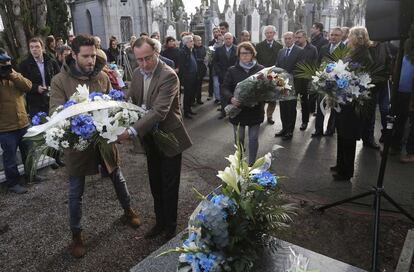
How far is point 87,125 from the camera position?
2646mm

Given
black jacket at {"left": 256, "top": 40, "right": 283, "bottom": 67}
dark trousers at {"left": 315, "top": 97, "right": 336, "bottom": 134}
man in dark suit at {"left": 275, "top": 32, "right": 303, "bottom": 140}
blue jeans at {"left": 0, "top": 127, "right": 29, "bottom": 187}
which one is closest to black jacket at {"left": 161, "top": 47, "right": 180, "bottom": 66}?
black jacket at {"left": 256, "top": 40, "right": 283, "bottom": 67}

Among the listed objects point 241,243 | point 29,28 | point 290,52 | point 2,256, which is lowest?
point 2,256

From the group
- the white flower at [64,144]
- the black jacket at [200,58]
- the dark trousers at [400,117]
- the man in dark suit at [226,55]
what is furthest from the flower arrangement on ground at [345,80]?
the black jacket at [200,58]

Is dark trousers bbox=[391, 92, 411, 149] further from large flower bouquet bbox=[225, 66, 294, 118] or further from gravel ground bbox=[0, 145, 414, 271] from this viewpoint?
gravel ground bbox=[0, 145, 414, 271]

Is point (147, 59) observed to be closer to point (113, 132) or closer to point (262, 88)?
point (113, 132)

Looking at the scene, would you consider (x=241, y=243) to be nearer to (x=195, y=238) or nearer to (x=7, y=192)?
(x=195, y=238)

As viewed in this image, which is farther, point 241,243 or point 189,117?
point 189,117

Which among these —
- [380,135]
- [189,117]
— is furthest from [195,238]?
[189,117]

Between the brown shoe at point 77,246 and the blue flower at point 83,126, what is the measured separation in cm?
135

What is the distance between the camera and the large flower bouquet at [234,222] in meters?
1.70

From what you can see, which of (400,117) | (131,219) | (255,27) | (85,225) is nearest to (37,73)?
(85,225)

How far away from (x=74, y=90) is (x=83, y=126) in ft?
2.59

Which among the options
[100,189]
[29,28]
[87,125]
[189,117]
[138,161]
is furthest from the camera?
[189,117]

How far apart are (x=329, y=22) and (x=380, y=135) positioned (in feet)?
78.1
